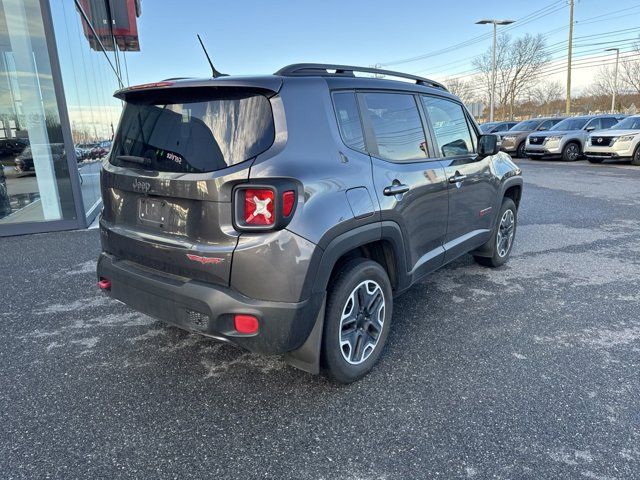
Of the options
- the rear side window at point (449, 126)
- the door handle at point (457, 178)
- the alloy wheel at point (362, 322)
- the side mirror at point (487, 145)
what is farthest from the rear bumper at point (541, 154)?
the alloy wheel at point (362, 322)

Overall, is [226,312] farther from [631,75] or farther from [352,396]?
[631,75]

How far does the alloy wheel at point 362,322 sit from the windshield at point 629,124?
16859 mm

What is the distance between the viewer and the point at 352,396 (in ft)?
9.00

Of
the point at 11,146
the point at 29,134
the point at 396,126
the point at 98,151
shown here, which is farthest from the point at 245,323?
the point at 98,151

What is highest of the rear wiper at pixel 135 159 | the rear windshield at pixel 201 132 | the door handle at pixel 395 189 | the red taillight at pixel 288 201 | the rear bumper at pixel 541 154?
the rear windshield at pixel 201 132

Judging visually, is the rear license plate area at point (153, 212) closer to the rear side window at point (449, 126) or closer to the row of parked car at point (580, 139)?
the rear side window at point (449, 126)

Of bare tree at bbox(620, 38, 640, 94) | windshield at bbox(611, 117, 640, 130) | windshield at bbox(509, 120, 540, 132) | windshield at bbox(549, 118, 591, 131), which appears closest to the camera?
windshield at bbox(611, 117, 640, 130)

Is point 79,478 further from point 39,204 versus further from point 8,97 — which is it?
point 8,97

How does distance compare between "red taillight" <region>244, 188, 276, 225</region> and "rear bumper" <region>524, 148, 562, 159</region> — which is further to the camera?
"rear bumper" <region>524, 148, 562, 159</region>

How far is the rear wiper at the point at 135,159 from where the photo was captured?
2.65 metres

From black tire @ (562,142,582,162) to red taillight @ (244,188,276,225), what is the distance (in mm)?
18526

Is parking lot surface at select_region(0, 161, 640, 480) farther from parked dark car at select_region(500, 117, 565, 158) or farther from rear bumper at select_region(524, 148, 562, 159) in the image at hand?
parked dark car at select_region(500, 117, 565, 158)

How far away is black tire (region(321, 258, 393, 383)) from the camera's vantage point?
2604mm

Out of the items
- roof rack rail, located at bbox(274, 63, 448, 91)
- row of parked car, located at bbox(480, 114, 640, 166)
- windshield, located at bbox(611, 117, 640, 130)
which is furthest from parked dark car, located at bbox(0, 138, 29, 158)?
windshield, located at bbox(611, 117, 640, 130)
